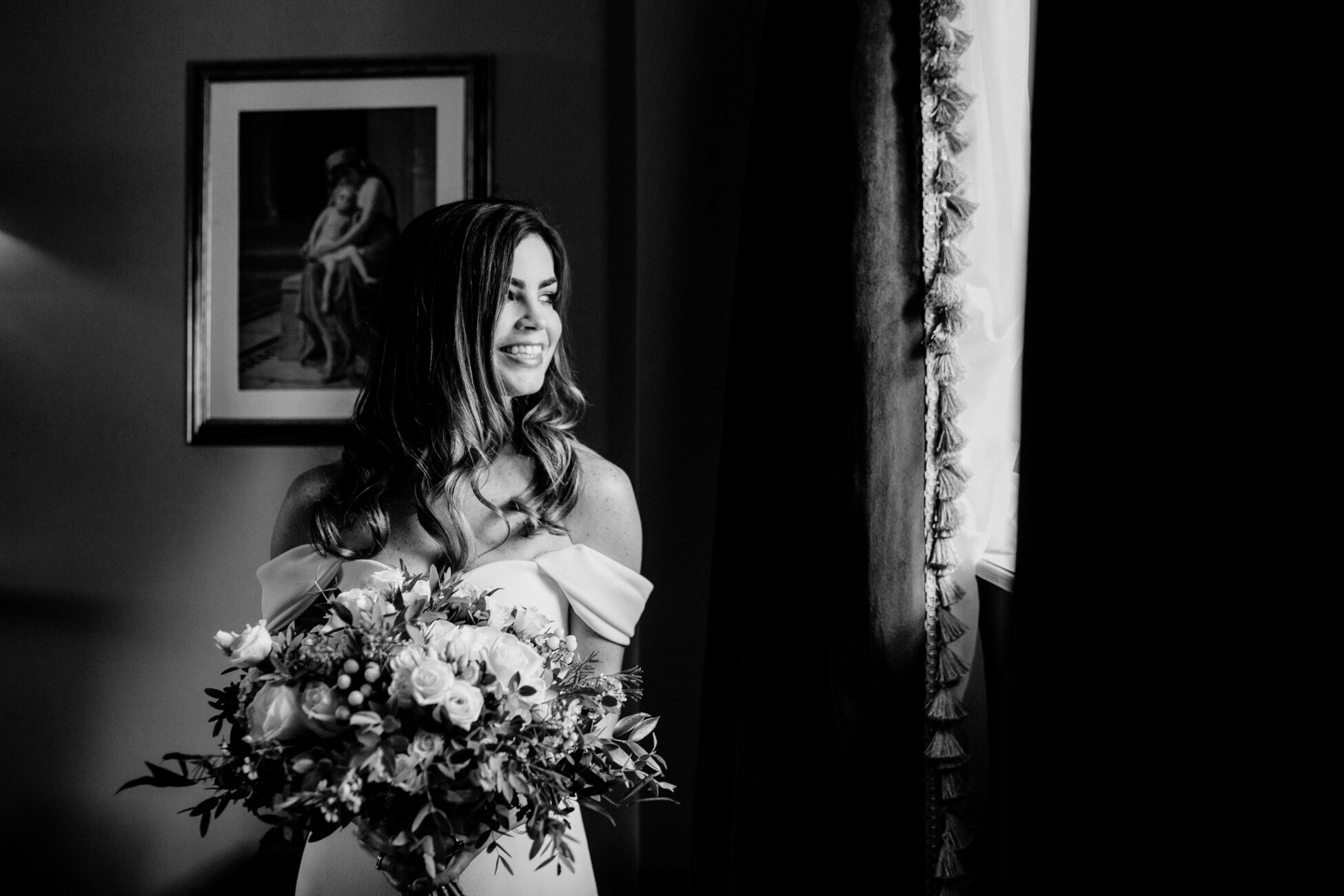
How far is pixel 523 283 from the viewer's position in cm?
172

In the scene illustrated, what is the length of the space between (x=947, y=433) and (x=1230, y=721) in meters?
0.63

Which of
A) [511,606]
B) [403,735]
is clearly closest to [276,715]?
[403,735]

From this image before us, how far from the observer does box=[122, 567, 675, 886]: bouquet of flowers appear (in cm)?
111

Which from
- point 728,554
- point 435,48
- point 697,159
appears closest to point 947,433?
point 728,554

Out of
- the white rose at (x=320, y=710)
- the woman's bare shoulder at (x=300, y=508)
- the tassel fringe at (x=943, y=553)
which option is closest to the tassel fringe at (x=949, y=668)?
the tassel fringe at (x=943, y=553)

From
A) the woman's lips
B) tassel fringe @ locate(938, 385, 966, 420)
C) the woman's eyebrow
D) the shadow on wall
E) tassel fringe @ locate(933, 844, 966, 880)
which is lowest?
the shadow on wall

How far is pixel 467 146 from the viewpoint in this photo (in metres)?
2.39

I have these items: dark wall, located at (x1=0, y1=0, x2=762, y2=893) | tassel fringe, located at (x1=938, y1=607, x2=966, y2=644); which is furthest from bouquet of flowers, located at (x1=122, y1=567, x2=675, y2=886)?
dark wall, located at (x1=0, y1=0, x2=762, y2=893)

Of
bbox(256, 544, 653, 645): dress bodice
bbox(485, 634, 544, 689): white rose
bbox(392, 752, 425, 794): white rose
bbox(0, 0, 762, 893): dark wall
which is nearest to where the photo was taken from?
bbox(392, 752, 425, 794): white rose

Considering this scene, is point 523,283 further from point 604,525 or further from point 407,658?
point 407,658

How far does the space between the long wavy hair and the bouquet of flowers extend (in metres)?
0.45

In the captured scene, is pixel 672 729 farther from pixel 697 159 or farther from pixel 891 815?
pixel 697 159

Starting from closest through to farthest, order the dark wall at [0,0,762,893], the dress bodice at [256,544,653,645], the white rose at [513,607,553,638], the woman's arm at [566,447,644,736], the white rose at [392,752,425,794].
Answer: the white rose at [392,752,425,794] < the white rose at [513,607,553,638] < the dress bodice at [256,544,653,645] < the woman's arm at [566,447,644,736] < the dark wall at [0,0,762,893]

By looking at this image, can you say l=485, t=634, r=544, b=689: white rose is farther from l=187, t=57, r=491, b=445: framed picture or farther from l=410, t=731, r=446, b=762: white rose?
l=187, t=57, r=491, b=445: framed picture
